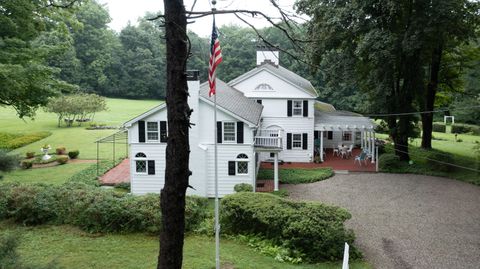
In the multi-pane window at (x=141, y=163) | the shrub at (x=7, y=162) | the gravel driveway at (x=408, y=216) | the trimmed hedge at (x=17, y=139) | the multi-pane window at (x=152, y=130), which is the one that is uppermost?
the multi-pane window at (x=152, y=130)

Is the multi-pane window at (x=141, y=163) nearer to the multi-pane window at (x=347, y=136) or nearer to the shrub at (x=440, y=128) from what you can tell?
the multi-pane window at (x=347, y=136)

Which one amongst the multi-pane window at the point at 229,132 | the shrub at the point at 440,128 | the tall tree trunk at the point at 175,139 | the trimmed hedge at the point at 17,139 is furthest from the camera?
the shrub at the point at 440,128

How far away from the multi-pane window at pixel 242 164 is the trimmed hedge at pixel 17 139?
21.6 metres

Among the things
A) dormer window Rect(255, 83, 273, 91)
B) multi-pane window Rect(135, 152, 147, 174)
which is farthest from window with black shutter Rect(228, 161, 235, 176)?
dormer window Rect(255, 83, 273, 91)

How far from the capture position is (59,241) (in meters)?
11.9

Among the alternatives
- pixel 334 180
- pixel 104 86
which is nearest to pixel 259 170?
pixel 334 180

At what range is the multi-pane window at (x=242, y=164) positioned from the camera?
66.3 ft

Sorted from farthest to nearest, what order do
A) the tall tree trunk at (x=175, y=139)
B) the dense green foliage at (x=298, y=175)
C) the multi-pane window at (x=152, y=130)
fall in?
the dense green foliage at (x=298, y=175)
the multi-pane window at (x=152, y=130)
the tall tree trunk at (x=175, y=139)

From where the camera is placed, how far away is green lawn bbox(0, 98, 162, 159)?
33031 mm

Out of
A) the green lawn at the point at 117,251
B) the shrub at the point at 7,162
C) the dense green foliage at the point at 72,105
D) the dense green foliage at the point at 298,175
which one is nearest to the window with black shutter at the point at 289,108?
the dense green foliage at the point at 298,175

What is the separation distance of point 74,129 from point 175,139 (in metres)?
41.3

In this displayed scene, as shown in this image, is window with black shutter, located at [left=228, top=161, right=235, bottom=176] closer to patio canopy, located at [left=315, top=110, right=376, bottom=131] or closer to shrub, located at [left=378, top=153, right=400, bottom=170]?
patio canopy, located at [left=315, top=110, right=376, bottom=131]

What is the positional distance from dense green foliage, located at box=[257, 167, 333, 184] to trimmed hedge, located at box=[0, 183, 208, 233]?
992cm

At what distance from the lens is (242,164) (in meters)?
20.5
